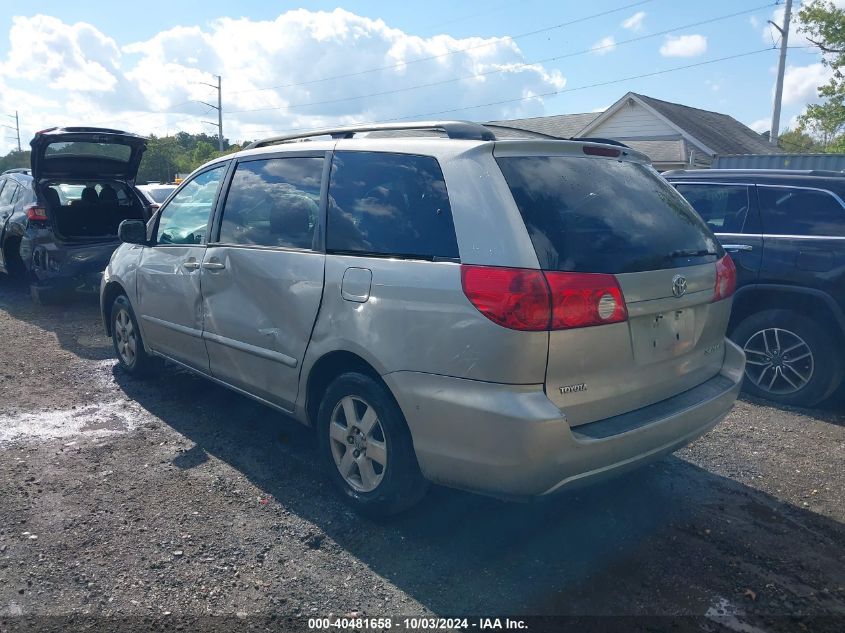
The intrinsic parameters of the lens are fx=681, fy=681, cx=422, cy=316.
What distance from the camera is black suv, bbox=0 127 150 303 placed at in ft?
26.8

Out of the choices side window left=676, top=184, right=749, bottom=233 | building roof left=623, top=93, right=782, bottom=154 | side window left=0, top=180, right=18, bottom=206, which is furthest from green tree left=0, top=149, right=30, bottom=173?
side window left=676, top=184, right=749, bottom=233

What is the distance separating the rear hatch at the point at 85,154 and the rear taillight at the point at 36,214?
1.15ft

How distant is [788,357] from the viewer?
5.44 meters

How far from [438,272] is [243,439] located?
232 centimetres

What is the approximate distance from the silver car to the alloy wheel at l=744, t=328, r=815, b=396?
190cm

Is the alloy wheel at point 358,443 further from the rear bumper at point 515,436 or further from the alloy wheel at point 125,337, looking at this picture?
the alloy wheel at point 125,337

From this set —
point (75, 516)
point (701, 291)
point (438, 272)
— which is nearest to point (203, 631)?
point (75, 516)

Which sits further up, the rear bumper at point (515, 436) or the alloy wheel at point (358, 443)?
the rear bumper at point (515, 436)

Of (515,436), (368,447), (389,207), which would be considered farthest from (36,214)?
(515,436)

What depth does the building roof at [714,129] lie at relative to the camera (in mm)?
27516

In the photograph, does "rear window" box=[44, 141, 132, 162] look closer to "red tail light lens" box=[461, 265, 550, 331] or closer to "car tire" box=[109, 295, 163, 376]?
"car tire" box=[109, 295, 163, 376]

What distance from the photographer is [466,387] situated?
9.44 ft

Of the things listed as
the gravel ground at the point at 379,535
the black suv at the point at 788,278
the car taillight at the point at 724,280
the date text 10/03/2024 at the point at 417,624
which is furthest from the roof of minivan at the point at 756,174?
the date text 10/03/2024 at the point at 417,624

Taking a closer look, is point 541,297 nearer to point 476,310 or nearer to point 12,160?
point 476,310
